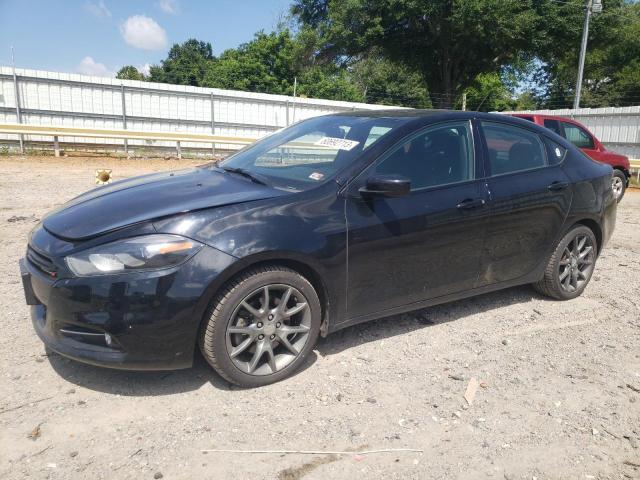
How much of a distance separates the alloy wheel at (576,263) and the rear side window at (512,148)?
849 millimetres

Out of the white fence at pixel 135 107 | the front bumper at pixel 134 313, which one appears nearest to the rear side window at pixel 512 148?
the front bumper at pixel 134 313

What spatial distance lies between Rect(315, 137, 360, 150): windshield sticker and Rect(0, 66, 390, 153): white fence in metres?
15.9

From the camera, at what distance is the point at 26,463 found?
2.40m

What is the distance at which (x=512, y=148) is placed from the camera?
14.1 feet

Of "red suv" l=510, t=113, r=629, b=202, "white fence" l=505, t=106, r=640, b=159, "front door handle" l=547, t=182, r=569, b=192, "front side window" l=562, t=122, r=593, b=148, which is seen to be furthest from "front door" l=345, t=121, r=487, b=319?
"white fence" l=505, t=106, r=640, b=159

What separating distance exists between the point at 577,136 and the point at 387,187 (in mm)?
9200

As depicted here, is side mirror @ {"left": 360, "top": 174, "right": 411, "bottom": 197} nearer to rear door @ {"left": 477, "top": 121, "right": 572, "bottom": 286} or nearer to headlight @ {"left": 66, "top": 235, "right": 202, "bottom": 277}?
rear door @ {"left": 477, "top": 121, "right": 572, "bottom": 286}

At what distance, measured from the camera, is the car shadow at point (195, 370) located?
3.10 meters

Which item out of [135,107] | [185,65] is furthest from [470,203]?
[185,65]

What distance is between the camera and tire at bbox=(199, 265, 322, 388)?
2.92 m

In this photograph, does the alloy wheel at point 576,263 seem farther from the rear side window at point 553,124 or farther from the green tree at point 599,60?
the green tree at point 599,60

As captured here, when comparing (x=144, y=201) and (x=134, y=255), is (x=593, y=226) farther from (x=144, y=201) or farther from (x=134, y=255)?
(x=134, y=255)

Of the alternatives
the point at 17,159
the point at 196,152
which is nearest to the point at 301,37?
the point at 196,152

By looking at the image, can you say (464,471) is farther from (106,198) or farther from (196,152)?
(196,152)
